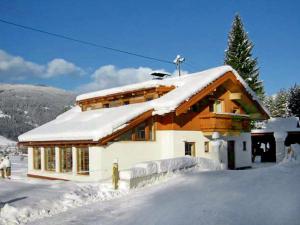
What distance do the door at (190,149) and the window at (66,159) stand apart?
7097mm

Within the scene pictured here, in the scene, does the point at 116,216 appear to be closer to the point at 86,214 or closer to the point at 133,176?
the point at 86,214

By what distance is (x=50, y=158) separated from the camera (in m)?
25.0

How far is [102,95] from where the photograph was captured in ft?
94.7

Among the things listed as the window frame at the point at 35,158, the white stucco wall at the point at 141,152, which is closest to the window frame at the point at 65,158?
the white stucco wall at the point at 141,152

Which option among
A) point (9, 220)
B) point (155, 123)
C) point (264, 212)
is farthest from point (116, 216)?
point (155, 123)

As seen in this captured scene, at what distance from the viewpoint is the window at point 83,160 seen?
21703mm

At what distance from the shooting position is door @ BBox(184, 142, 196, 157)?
24.9 m

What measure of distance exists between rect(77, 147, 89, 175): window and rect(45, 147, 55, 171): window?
311 cm

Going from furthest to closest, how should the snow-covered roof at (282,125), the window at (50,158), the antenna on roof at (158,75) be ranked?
the snow-covered roof at (282,125) < the antenna on roof at (158,75) < the window at (50,158)

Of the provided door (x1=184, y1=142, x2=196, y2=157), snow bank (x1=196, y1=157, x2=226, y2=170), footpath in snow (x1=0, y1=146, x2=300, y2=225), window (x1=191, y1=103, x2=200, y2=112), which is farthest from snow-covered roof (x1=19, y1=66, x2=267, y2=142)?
footpath in snow (x1=0, y1=146, x2=300, y2=225)

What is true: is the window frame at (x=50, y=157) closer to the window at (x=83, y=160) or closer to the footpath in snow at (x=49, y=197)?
the window at (x=83, y=160)

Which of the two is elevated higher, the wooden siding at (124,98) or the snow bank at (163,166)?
the wooden siding at (124,98)

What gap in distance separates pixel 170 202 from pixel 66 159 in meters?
11.3

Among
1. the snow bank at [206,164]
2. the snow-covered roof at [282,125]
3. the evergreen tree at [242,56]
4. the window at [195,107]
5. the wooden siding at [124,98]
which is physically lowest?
the snow bank at [206,164]
